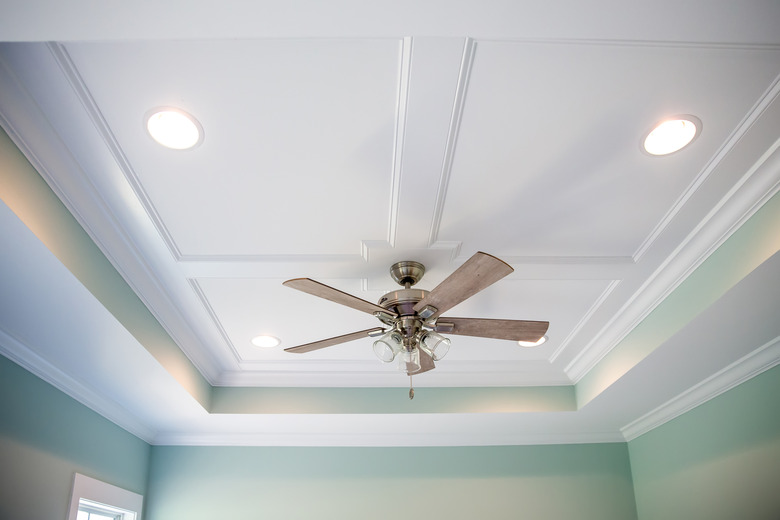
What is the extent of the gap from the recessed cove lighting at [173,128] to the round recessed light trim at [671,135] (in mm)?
1310

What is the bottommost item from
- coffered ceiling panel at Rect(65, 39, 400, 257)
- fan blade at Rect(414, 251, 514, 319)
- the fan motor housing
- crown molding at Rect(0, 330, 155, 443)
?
crown molding at Rect(0, 330, 155, 443)

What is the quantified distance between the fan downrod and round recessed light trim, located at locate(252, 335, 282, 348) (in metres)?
0.93

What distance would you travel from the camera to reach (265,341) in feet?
10.3

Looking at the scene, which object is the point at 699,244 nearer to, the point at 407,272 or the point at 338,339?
the point at 407,272

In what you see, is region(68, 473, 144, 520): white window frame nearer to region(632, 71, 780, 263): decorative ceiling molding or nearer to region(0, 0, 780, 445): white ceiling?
region(0, 0, 780, 445): white ceiling

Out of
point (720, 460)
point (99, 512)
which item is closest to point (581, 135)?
point (720, 460)

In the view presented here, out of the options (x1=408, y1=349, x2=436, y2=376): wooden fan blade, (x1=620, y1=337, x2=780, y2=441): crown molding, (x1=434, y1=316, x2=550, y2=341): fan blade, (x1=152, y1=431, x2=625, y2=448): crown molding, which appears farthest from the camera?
(x1=152, y1=431, x2=625, y2=448): crown molding

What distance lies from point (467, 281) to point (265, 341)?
1531 millimetres

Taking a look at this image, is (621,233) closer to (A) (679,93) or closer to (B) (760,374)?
(A) (679,93)

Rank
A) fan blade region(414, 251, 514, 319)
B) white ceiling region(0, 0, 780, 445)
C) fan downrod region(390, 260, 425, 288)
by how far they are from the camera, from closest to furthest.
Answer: white ceiling region(0, 0, 780, 445) → fan blade region(414, 251, 514, 319) → fan downrod region(390, 260, 425, 288)

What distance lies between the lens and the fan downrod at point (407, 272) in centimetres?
241

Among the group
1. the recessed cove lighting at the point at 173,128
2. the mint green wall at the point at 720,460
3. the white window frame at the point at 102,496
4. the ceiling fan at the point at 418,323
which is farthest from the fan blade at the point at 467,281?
the white window frame at the point at 102,496

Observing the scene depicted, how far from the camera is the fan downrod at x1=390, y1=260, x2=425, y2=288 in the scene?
2.41 meters

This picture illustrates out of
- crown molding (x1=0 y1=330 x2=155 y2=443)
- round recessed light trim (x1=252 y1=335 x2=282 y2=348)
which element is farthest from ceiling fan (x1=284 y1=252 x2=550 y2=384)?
crown molding (x1=0 y1=330 x2=155 y2=443)
